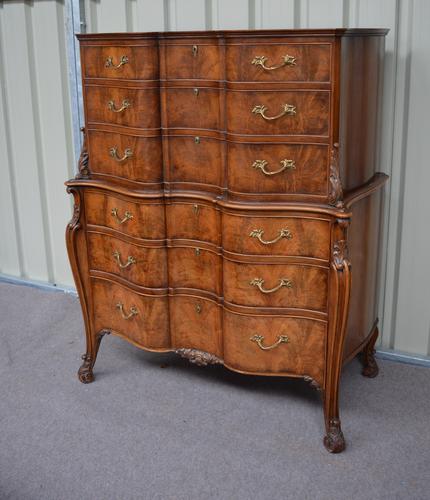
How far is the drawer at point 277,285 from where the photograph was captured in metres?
2.52

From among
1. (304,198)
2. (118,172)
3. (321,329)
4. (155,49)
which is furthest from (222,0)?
(321,329)

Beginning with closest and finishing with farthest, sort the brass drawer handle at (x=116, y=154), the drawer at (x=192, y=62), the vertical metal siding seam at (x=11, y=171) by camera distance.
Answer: the drawer at (x=192, y=62) → the brass drawer handle at (x=116, y=154) → the vertical metal siding seam at (x=11, y=171)

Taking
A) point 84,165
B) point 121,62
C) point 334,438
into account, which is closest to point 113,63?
point 121,62

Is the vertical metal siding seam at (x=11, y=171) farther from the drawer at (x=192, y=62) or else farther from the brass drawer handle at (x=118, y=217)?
the drawer at (x=192, y=62)

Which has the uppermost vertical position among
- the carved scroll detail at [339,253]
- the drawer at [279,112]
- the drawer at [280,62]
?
the drawer at [280,62]

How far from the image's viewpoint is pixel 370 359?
3.08 meters

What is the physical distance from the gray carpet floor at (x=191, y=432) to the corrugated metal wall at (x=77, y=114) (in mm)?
514

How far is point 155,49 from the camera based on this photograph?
8.38ft

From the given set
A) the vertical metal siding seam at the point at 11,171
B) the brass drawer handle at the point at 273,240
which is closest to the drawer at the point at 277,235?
the brass drawer handle at the point at 273,240

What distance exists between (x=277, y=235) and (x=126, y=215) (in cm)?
65

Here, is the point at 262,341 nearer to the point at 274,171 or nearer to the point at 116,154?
the point at 274,171

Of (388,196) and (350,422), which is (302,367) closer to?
(350,422)

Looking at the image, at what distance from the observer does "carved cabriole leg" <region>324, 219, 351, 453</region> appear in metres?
2.41

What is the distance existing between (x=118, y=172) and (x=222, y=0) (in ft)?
3.37
